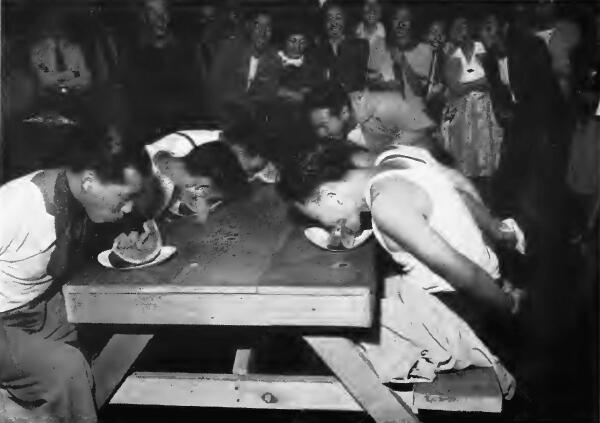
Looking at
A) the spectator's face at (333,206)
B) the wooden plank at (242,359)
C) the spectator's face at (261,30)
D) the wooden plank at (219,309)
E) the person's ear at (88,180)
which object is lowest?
the wooden plank at (242,359)

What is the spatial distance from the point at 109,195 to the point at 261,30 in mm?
922

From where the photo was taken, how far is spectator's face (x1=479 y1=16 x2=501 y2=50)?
254 centimetres

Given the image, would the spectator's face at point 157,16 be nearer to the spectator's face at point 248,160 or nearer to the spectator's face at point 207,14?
the spectator's face at point 207,14

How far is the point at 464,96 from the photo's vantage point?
2.56m

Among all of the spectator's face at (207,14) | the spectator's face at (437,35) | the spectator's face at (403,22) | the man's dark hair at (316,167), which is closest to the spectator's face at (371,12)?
the spectator's face at (403,22)

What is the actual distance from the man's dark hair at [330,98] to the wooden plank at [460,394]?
1130 millimetres

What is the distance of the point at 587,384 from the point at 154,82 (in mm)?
2150

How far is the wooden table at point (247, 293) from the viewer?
2.37 metres

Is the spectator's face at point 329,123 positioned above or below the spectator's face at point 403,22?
below

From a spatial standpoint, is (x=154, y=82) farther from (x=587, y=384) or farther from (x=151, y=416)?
(x=587, y=384)

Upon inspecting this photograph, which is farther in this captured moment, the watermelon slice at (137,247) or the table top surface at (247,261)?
the watermelon slice at (137,247)

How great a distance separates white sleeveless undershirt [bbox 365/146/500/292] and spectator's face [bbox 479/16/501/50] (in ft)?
1.60

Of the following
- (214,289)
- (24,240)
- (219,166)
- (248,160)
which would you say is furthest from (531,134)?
(24,240)

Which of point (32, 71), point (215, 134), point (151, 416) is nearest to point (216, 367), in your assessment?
point (151, 416)
